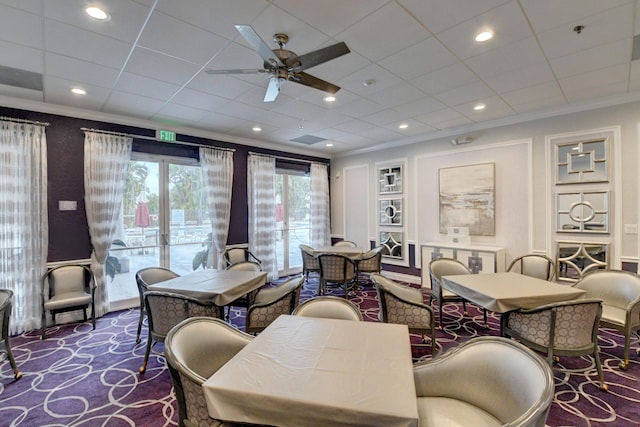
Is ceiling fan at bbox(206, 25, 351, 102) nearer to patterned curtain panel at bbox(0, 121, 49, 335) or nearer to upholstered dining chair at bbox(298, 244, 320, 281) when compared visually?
patterned curtain panel at bbox(0, 121, 49, 335)

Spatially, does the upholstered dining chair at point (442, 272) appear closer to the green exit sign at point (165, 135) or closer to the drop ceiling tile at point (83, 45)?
the drop ceiling tile at point (83, 45)

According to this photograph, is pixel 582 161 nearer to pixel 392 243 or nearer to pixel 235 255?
pixel 392 243

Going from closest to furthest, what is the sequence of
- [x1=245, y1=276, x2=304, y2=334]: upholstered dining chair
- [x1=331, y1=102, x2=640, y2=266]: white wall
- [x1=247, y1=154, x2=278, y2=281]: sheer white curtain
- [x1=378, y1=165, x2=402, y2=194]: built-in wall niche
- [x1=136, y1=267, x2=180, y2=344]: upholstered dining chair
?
1. [x1=245, y1=276, x2=304, y2=334]: upholstered dining chair
2. [x1=136, y1=267, x2=180, y2=344]: upholstered dining chair
3. [x1=331, y1=102, x2=640, y2=266]: white wall
4. [x1=247, y1=154, x2=278, y2=281]: sheer white curtain
5. [x1=378, y1=165, x2=402, y2=194]: built-in wall niche

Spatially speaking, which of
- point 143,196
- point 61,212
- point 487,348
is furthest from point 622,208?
point 61,212

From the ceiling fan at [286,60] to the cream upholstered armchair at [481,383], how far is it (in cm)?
217

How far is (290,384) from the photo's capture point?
131cm

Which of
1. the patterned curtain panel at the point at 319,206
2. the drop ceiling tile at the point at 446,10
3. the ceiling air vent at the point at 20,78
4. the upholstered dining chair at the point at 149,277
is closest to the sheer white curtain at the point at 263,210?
the patterned curtain panel at the point at 319,206

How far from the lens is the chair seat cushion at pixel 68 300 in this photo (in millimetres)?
3668

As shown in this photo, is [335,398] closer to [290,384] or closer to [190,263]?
[290,384]

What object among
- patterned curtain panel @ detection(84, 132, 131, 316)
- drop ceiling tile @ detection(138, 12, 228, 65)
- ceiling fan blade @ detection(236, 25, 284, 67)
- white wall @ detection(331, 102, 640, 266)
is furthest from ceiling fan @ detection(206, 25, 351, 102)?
white wall @ detection(331, 102, 640, 266)

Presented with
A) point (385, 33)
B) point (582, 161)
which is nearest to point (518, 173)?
point (582, 161)

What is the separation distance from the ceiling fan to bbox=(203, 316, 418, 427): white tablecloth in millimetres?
2010

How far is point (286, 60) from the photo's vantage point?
2.42m

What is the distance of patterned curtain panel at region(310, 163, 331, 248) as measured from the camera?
7.31 m
